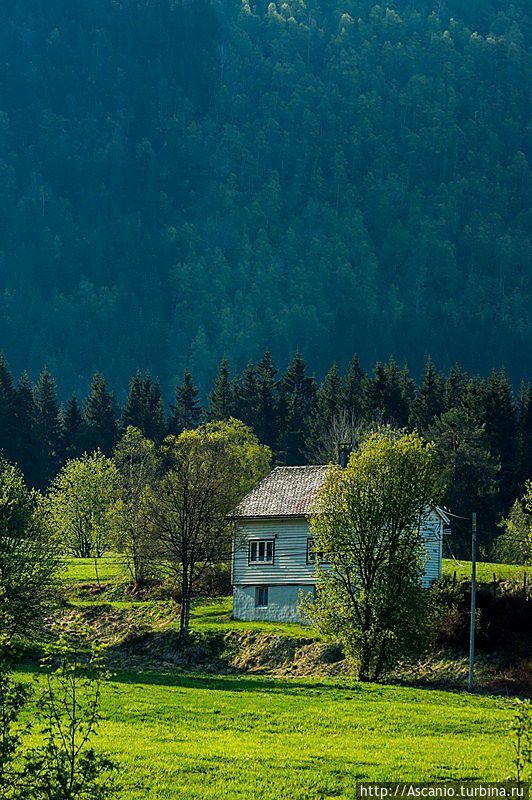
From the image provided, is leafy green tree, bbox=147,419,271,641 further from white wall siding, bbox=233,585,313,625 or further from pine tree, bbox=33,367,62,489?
pine tree, bbox=33,367,62,489

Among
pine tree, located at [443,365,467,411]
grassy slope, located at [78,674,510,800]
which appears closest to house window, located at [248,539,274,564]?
grassy slope, located at [78,674,510,800]

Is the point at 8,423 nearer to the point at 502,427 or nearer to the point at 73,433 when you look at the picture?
the point at 73,433

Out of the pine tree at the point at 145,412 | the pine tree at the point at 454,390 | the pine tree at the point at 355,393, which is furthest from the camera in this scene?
the pine tree at the point at 145,412

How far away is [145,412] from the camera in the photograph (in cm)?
15138

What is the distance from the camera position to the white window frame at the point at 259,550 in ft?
238

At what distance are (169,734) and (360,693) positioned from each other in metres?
12.8

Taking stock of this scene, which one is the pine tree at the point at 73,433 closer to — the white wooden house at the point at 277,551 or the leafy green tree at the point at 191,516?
the leafy green tree at the point at 191,516

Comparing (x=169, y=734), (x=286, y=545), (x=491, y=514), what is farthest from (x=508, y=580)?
(x=491, y=514)

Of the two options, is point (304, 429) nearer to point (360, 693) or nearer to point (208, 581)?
point (208, 581)

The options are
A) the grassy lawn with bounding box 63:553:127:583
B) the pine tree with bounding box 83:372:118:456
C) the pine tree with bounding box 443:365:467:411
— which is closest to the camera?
the grassy lawn with bounding box 63:553:127:583

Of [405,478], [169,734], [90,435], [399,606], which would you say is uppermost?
[90,435]

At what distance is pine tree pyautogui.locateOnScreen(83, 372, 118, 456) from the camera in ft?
494

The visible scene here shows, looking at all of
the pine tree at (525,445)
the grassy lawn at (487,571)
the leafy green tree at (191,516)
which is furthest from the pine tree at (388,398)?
the grassy lawn at (487,571)

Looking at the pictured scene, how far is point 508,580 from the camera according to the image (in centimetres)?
6369
